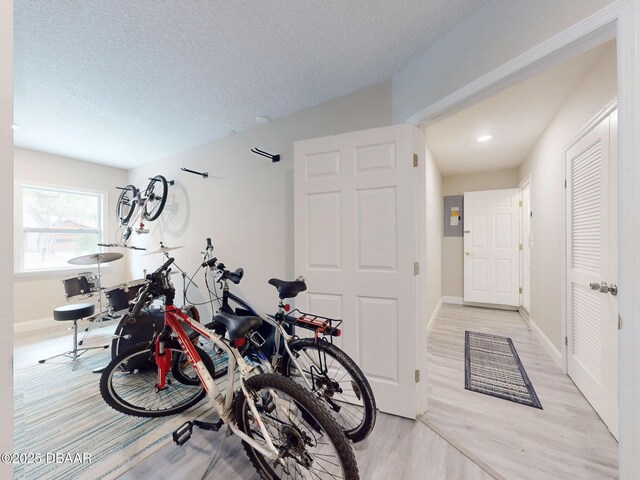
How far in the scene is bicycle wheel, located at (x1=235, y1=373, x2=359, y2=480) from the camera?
1.01 metres

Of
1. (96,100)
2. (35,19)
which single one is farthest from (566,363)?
(96,100)

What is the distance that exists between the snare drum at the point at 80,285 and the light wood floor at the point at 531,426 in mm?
3650

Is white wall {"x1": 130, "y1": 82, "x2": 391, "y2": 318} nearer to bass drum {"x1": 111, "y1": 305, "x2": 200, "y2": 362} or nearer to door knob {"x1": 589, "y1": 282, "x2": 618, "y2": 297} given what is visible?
bass drum {"x1": 111, "y1": 305, "x2": 200, "y2": 362}

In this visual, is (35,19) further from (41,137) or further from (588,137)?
(588,137)

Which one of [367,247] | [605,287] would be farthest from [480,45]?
[605,287]

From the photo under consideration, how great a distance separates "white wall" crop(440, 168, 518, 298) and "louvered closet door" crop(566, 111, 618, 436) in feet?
7.83

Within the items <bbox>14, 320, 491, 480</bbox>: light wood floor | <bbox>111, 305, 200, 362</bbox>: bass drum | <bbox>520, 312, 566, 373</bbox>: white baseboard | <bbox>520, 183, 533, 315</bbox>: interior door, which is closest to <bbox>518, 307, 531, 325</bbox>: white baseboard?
<bbox>520, 183, 533, 315</bbox>: interior door

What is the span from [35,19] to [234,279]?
1.90 m

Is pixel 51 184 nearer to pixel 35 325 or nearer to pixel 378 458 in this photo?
pixel 35 325

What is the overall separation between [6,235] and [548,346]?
394 centimetres

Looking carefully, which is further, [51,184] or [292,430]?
[51,184]

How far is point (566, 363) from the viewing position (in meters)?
2.27

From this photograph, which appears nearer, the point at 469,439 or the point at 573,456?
the point at 573,456

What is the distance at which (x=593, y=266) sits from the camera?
1851mm
